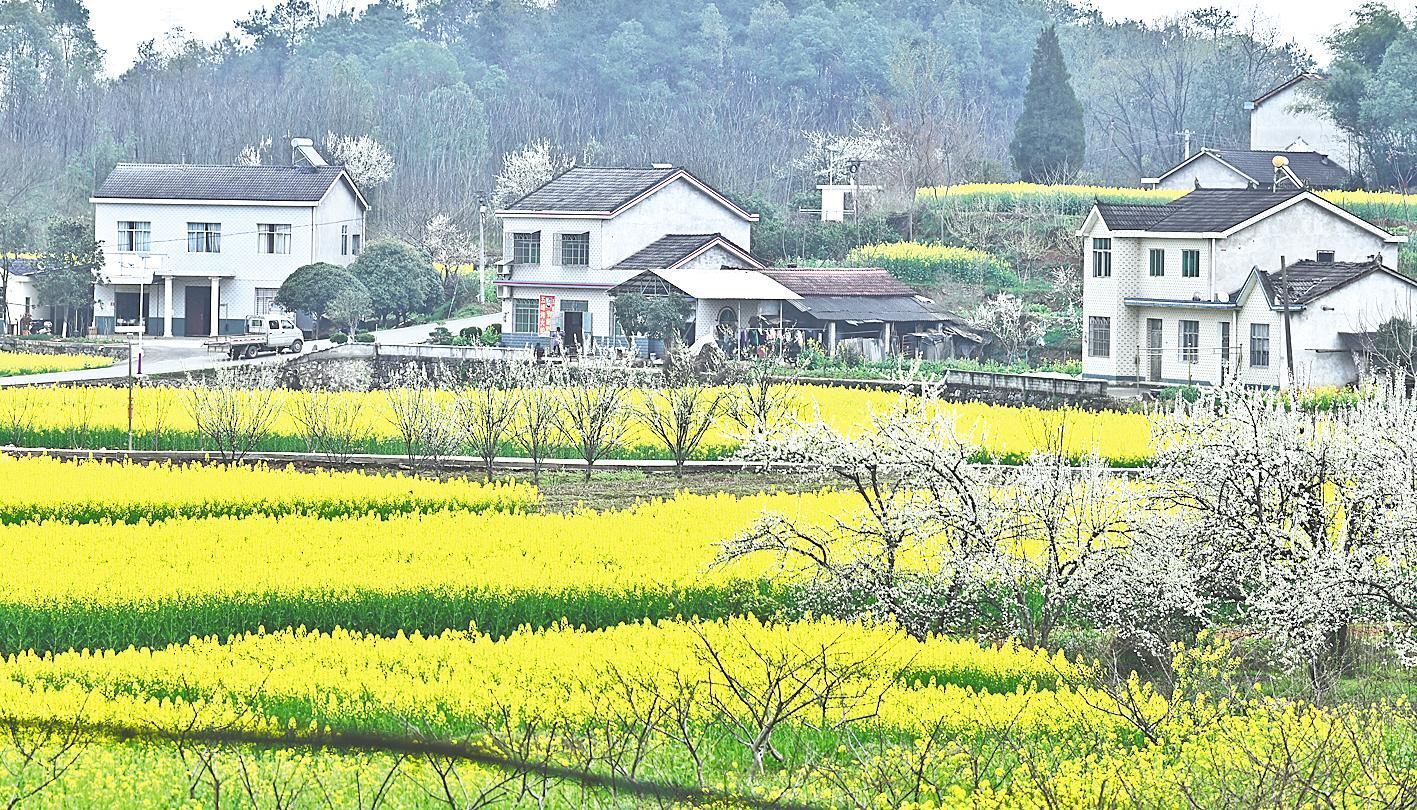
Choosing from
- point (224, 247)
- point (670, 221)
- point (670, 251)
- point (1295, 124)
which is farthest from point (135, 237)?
point (1295, 124)

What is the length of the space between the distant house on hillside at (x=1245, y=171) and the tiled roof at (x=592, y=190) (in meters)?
15.7

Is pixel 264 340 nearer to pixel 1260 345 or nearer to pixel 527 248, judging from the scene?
pixel 527 248

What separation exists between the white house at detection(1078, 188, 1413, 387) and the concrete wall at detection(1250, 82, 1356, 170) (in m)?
21.2

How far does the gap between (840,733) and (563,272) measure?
41.9 m

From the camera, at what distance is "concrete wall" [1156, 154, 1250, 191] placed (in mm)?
58938

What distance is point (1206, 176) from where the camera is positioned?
60.1 metres

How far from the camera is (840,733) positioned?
45.0 ft

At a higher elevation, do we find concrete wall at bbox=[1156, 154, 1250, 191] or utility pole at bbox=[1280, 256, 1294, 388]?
concrete wall at bbox=[1156, 154, 1250, 191]

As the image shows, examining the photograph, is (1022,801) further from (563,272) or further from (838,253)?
(838,253)

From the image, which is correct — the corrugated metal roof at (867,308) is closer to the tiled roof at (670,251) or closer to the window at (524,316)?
the tiled roof at (670,251)

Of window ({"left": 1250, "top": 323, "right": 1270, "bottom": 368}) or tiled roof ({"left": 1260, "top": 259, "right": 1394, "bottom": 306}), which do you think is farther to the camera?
window ({"left": 1250, "top": 323, "right": 1270, "bottom": 368})

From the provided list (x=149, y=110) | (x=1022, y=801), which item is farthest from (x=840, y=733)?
(x=149, y=110)

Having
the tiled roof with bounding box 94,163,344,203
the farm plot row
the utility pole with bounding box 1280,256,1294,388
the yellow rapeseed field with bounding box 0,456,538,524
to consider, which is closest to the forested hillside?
the tiled roof with bounding box 94,163,344,203

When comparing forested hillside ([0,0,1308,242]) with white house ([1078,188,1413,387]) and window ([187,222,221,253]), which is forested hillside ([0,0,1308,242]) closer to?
window ([187,222,221,253])
